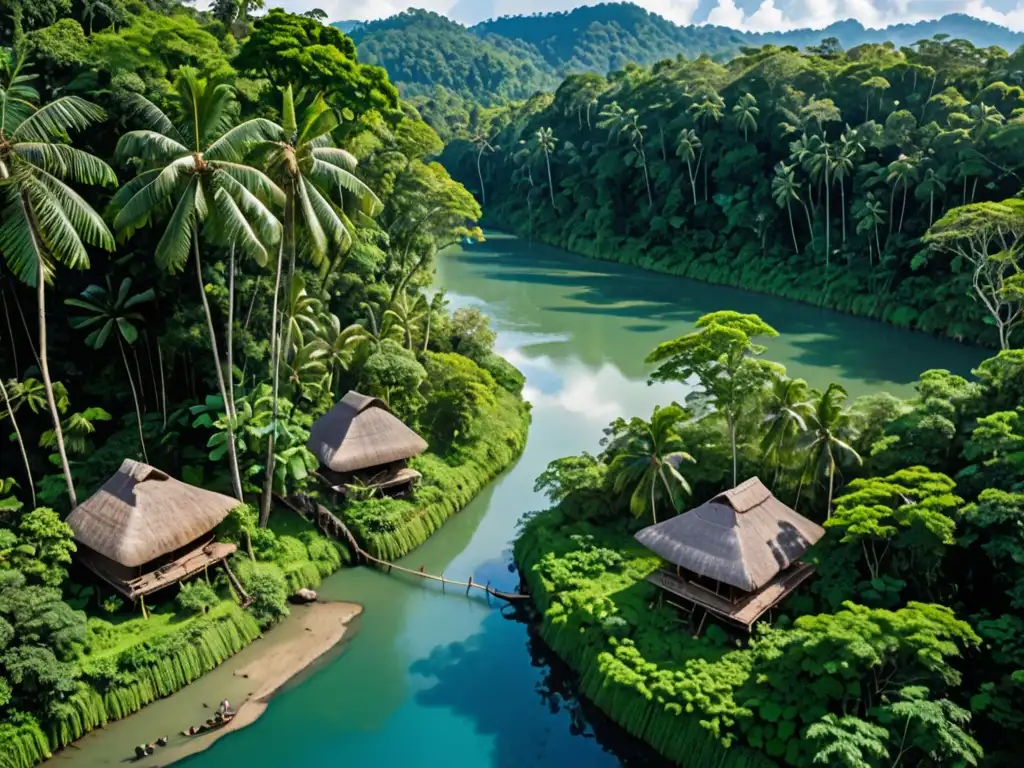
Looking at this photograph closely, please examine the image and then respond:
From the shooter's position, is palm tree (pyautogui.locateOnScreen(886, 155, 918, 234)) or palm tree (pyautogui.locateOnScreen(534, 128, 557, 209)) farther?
palm tree (pyautogui.locateOnScreen(534, 128, 557, 209))

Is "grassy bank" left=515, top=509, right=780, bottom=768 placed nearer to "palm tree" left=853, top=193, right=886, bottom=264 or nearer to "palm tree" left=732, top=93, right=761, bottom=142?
"palm tree" left=853, top=193, right=886, bottom=264

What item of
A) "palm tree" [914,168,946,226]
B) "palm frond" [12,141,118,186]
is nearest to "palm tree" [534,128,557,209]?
"palm tree" [914,168,946,226]

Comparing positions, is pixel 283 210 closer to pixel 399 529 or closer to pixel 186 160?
pixel 186 160

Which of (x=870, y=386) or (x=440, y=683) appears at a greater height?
(x=870, y=386)

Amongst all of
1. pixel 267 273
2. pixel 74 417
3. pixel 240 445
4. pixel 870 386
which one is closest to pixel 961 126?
pixel 870 386

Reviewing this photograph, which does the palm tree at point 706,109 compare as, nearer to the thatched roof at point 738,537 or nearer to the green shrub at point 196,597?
the thatched roof at point 738,537

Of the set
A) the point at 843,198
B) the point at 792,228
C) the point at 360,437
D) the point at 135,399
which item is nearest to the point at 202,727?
the point at 360,437
